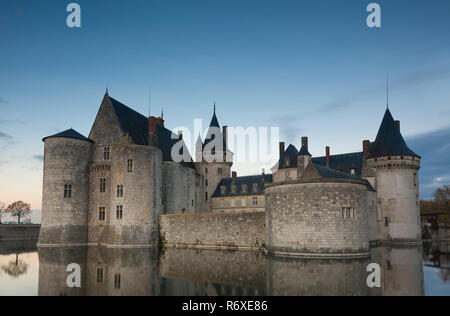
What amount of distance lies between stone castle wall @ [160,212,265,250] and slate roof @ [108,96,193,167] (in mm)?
7843

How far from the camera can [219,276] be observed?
14.9 meters

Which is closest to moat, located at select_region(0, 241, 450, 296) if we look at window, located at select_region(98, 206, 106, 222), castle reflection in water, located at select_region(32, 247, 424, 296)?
castle reflection in water, located at select_region(32, 247, 424, 296)

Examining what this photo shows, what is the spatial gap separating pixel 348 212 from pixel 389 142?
16.5 metres

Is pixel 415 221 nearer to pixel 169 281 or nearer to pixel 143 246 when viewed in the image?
pixel 143 246

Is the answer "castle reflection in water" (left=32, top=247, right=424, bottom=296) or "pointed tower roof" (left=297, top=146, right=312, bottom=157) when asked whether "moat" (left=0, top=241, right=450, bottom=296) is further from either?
"pointed tower roof" (left=297, top=146, right=312, bottom=157)

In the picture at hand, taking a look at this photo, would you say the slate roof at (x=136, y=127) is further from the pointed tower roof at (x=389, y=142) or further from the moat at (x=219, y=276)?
the pointed tower roof at (x=389, y=142)

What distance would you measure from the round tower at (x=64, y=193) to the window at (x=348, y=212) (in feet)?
64.8

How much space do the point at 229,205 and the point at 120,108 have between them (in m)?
18.7

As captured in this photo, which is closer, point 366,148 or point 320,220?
point 320,220

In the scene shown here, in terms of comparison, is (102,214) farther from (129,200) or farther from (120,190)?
(129,200)

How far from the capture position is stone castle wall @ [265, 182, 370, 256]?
66.0 feet

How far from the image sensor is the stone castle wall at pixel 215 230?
24781mm

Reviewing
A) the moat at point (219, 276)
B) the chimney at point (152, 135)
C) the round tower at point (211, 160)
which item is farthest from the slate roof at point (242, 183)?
the moat at point (219, 276)

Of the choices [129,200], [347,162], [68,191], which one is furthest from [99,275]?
[347,162]
